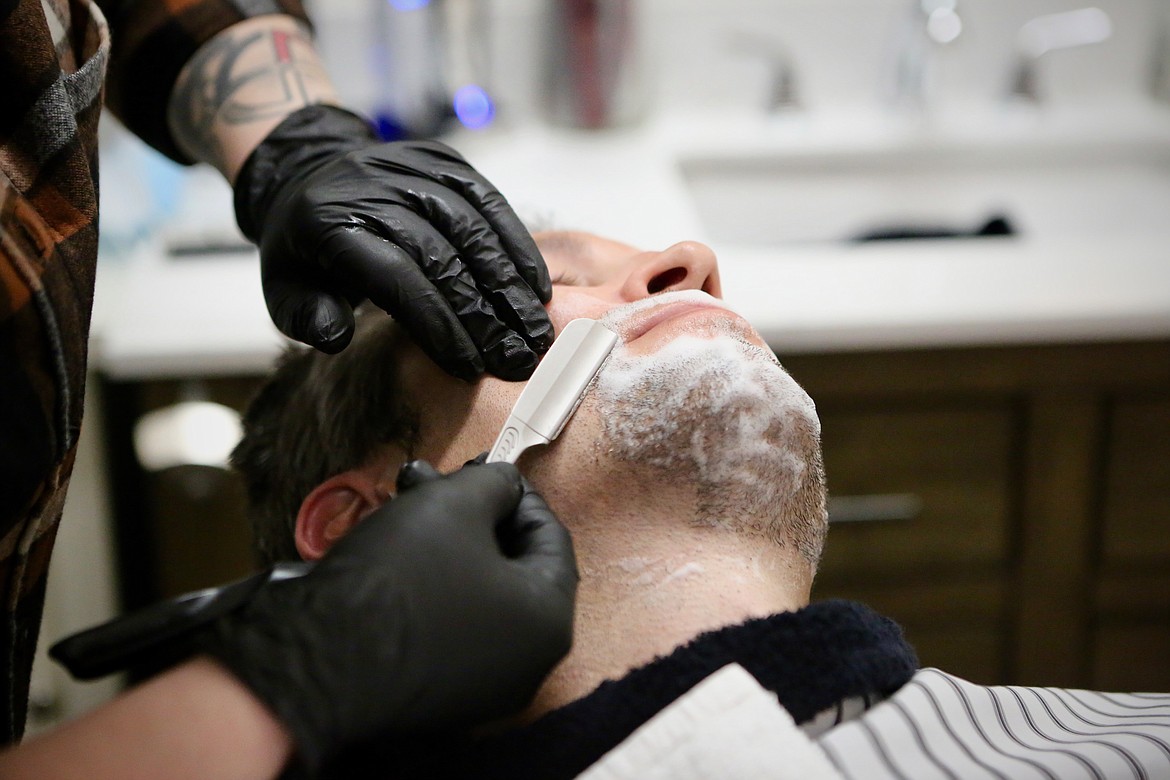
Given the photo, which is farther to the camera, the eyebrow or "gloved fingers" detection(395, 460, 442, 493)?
the eyebrow

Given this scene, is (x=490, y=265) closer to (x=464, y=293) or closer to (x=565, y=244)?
(x=464, y=293)

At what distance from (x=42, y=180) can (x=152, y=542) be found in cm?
97

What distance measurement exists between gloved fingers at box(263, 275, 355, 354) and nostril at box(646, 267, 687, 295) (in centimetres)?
29

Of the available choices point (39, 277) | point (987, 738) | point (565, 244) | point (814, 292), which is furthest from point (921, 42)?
point (39, 277)

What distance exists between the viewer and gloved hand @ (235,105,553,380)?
2.93 ft

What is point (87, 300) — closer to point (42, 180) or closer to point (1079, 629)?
point (42, 180)

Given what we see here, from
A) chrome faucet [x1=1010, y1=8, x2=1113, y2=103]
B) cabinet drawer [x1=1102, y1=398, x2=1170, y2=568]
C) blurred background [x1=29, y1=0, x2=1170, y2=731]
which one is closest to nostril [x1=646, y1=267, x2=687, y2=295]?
blurred background [x1=29, y1=0, x2=1170, y2=731]

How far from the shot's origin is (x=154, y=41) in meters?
1.14

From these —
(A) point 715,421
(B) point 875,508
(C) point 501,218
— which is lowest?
(B) point 875,508

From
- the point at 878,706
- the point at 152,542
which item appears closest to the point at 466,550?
the point at 878,706

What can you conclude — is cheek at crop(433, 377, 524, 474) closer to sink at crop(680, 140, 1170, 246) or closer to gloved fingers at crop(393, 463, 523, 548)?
gloved fingers at crop(393, 463, 523, 548)

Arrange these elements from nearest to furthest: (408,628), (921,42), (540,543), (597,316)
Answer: (408,628) → (540,543) → (597,316) → (921,42)

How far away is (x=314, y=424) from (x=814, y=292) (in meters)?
0.79

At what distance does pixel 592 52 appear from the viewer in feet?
6.84
